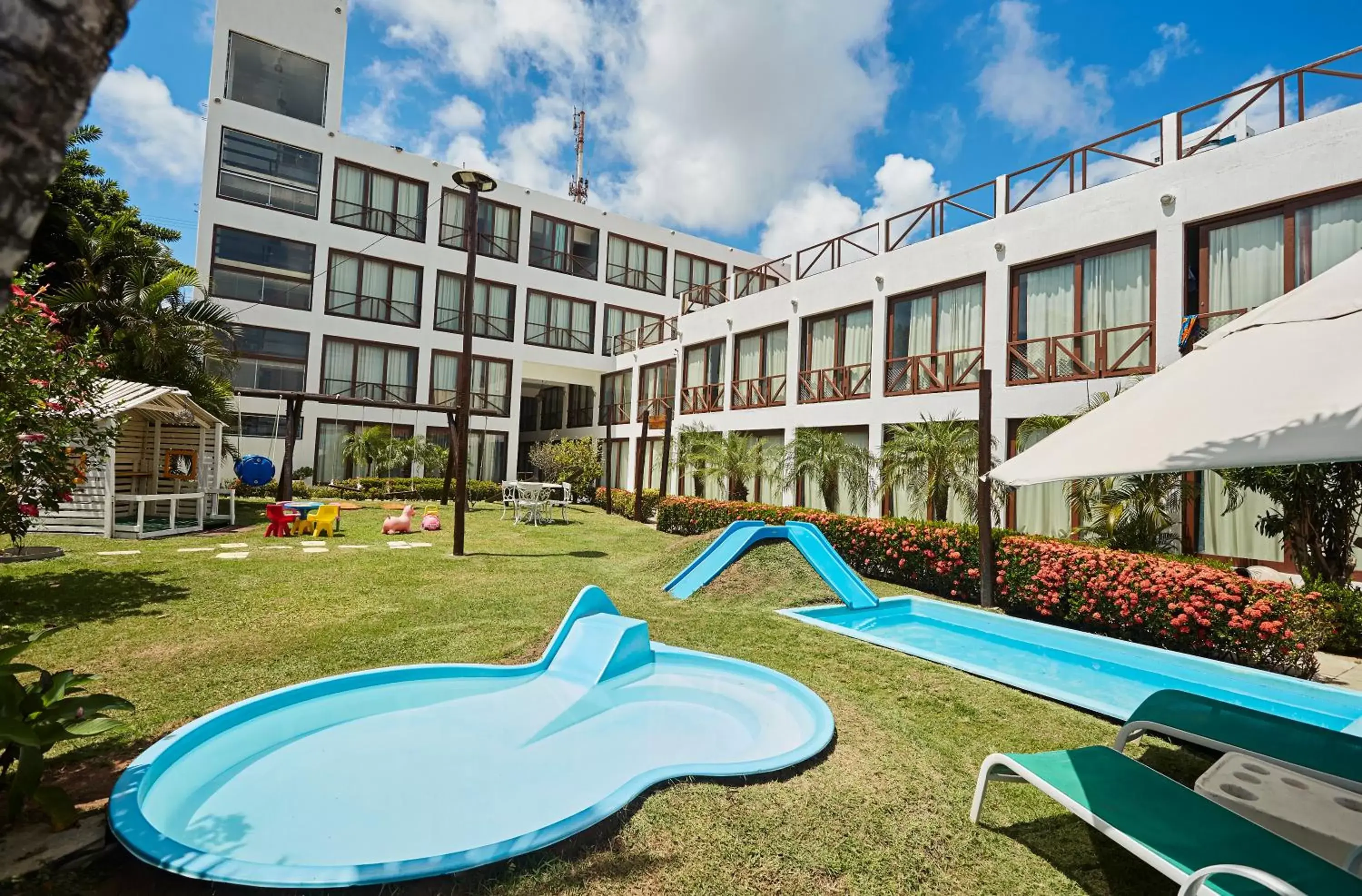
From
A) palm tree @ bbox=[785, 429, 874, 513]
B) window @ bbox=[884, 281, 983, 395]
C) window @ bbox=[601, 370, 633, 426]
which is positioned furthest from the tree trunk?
window @ bbox=[601, 370, 633, 426]

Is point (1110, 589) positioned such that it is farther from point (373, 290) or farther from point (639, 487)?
point (373, 290)

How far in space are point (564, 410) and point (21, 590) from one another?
2536 centimetres

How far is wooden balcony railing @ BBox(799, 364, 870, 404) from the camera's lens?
16453 millimetres

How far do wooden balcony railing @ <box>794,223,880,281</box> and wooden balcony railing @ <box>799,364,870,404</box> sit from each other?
2.61 m

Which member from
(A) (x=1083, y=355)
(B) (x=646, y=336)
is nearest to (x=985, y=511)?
(A) (x=1083, y=355)

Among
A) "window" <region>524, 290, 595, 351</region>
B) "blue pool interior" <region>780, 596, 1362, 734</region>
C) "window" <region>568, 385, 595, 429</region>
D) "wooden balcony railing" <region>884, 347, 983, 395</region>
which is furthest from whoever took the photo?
"window" <region>568, 385, 595, 429</region>

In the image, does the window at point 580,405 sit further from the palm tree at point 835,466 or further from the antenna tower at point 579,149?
the palm tree at point 835,466

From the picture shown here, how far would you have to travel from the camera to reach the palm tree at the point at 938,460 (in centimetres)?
1268

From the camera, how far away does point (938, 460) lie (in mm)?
12703

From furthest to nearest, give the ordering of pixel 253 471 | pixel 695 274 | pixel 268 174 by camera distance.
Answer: pixel 695 274 < pixel 268 174 < pixel 253 471

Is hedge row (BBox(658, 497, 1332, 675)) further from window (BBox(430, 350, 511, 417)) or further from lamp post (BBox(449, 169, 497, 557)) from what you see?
window (BBox(430, 350, 511, 417))

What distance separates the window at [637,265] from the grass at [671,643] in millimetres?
23253

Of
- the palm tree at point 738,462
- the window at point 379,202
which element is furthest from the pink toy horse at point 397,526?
the window at point 379,202

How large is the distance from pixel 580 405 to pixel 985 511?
24434 millimetres
